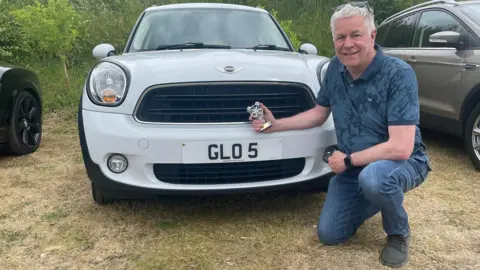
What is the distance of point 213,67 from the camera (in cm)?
279

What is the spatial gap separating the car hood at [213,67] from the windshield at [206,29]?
650 millimetres

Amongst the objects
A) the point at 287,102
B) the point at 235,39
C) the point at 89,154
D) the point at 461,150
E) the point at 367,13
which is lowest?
the point at 461,150

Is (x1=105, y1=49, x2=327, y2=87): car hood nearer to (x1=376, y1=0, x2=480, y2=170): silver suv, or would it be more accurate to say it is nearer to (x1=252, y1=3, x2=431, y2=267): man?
(x1=252, y1=3, x2=431, y2=267): man

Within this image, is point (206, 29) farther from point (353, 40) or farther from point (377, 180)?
point (377, 180)

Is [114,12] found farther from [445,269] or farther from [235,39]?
[445,269]

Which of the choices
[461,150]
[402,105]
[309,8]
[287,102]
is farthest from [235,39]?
[309,8]

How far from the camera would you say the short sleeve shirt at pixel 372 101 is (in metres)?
2.36

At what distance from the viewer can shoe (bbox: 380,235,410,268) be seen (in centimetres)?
242

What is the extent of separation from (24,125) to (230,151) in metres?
2.86

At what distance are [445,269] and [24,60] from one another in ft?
28.1

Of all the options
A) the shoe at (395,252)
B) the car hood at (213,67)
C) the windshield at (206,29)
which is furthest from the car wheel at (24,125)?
the shoe at (395,252)

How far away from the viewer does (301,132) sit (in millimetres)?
2758

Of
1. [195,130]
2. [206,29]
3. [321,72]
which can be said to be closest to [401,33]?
[206,29]

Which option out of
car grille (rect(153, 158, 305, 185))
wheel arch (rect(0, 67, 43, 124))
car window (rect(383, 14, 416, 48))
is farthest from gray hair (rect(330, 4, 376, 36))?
wheel arch (rect(0, 67, 43, 124))
